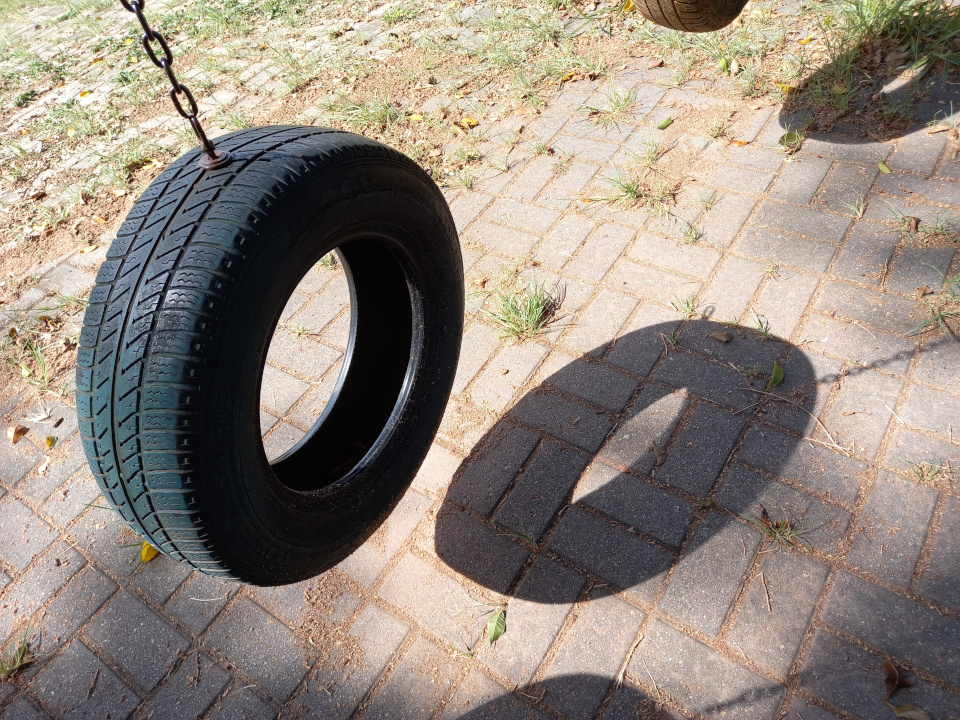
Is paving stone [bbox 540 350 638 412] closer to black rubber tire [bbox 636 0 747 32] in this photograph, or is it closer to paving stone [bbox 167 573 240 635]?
paving stone [bbox 167 573 240 635]

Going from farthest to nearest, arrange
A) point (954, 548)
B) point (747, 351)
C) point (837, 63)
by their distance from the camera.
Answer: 1. point (837, 63)
2. point (747, 351)
3. point (954, 548)

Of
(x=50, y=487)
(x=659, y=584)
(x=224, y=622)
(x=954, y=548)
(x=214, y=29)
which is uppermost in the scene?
(x=214, y=29)

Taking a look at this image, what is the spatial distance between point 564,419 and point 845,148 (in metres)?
2.25

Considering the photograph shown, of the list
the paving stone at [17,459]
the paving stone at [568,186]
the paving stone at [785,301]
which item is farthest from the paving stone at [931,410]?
the paving stone at [17,459]

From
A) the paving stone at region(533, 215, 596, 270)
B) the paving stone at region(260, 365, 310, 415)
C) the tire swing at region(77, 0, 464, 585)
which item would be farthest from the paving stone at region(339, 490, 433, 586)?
the paving stone at region(533, 215, 596, 270)

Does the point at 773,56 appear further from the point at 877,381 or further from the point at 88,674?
the point at 88,674

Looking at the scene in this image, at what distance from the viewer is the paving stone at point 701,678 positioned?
6.03 feet

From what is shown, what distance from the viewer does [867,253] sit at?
2994 mm

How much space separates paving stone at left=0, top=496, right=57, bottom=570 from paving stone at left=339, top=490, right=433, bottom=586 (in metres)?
1.23

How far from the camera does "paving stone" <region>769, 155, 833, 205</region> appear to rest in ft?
11.0

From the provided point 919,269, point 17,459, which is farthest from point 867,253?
point 17,459

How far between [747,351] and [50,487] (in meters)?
2.87

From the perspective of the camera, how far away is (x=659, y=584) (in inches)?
83.2

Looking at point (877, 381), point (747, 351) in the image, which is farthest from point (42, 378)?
point (877, 381)
